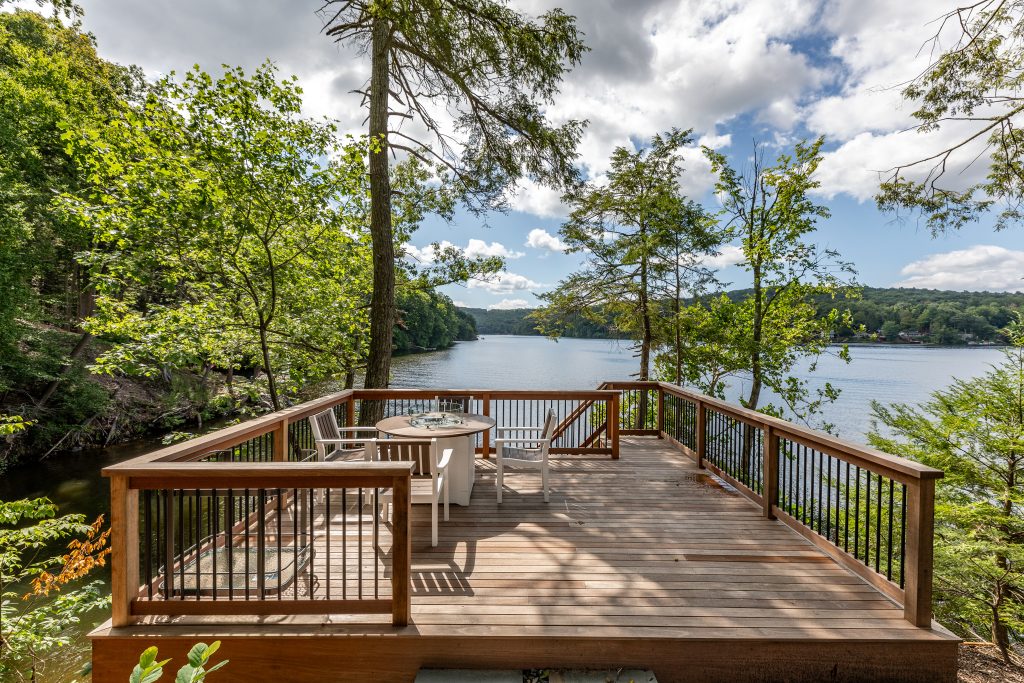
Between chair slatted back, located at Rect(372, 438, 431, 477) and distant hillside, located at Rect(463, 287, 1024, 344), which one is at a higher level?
distant hillside, located at Rect(463, 287, 1024, 344)

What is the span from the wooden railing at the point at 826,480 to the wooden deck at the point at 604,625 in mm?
137

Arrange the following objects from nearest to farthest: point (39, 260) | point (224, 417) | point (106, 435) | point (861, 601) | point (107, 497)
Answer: point (861, 601)
point (107, 497)
point (39, 260)
point (106, 435)
point (224, 417)

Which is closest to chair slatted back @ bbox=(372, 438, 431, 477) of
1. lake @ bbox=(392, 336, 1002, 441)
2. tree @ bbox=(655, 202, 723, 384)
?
tree @ bbox=(655, 202, 723, 384)

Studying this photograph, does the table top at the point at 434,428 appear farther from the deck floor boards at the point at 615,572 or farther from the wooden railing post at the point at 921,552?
the wooden railing post at the point at 921,552

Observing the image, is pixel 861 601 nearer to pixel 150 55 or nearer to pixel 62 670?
pixel 62 670

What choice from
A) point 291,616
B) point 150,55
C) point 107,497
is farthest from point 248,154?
point 107,497

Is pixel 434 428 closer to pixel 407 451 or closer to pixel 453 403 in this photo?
pixel 407 451

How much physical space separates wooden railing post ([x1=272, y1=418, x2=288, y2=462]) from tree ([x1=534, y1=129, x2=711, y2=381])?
22.7 ft

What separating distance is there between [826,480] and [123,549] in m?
5.47

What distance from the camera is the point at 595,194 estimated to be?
9.16 metres

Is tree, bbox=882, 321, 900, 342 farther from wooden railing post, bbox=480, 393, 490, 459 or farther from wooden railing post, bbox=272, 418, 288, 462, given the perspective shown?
wooden railing post, bbox=272, 418, 288, 462

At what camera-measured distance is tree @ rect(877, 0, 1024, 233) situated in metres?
4.55

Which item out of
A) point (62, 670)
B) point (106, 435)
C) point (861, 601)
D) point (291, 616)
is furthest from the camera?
point (106, 435)

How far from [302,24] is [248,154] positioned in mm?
2413
